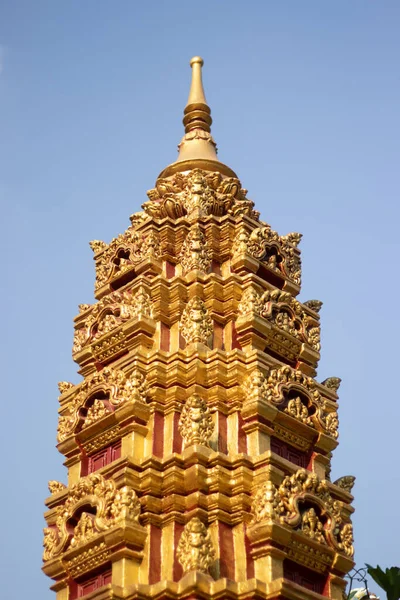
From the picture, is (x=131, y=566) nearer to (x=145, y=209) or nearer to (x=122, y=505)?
(x=122, y=505)

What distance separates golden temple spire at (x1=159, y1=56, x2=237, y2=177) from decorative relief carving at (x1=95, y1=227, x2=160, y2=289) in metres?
2.32

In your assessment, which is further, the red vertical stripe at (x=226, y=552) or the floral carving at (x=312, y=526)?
the floral carving at (x=312, y=526)

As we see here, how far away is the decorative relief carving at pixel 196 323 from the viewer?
23.3 metres

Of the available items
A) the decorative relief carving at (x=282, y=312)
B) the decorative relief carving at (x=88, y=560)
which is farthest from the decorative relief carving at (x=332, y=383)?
the decorative relief carving at (x=88, y=560)

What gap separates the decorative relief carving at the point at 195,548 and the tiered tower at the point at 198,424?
0.02m

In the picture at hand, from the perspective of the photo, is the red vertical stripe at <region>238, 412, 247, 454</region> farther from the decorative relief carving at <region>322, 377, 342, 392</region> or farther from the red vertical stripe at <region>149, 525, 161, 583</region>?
the decorative relief carving at <region>322, 377, 342, 392</region>

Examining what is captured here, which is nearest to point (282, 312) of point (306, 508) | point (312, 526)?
point (306, 508)

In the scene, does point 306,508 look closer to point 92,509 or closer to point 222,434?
point 222,434

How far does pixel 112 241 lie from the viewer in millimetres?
26969

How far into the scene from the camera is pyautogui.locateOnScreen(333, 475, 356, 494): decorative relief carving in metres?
23.7

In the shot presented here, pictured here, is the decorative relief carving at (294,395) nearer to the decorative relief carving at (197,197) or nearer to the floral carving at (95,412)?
the floral carving at (95,412)

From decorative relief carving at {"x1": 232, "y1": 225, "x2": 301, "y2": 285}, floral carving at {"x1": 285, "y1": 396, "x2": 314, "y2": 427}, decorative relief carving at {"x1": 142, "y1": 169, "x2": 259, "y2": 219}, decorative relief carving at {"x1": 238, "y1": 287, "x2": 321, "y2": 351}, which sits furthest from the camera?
decorative relief carving at {"x1": 142, "y1": 169, "x2": 259, "y2": 219}

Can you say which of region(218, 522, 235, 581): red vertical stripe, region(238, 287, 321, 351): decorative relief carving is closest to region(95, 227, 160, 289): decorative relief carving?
region(238, 287, 321, 351): decorative relief carving

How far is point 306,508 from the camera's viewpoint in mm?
21953
